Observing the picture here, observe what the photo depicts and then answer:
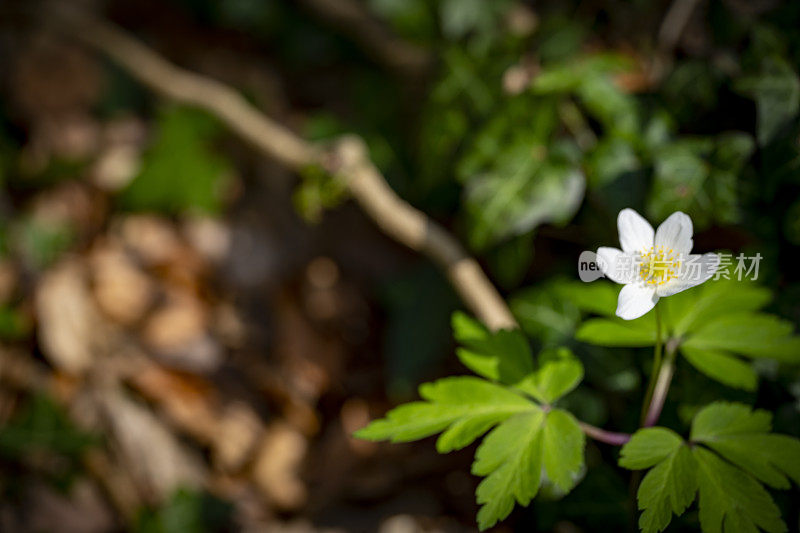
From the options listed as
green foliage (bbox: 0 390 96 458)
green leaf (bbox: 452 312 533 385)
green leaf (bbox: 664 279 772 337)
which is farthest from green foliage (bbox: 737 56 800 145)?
green foliage (bbox: 0 390 96 458)

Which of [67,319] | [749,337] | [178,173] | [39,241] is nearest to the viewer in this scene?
[749,337]

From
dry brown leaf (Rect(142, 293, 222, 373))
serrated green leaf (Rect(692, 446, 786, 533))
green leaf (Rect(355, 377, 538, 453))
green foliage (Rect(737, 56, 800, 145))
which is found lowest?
serrated green leaf (Rect(692, 446, 786, 533))

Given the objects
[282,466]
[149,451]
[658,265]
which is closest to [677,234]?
[658,265]

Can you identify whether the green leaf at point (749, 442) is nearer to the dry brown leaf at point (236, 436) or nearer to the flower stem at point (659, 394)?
the flower stem at point (659, 394)

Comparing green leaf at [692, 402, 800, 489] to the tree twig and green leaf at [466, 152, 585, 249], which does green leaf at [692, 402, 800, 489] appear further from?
green leaf at [466, 152, 585, 249]

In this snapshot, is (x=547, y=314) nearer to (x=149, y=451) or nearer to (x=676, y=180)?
(x=676, y=180)

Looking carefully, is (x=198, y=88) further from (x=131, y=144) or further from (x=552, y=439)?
(x=552, y=439)
